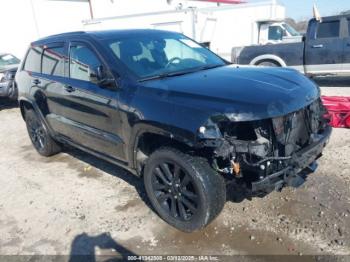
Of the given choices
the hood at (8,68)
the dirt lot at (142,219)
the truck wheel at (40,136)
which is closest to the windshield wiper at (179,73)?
the dirt lot at (142,219)

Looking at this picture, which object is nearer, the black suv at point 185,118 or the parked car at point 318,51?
the black suv at point 185,118

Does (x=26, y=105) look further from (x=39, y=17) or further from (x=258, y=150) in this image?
(x=39, y=17)

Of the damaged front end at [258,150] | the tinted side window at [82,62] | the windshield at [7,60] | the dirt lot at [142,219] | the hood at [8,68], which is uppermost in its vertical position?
the tinted side window at [82,62]

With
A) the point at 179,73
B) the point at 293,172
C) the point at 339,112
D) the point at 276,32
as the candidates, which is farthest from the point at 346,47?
the point at 293,172

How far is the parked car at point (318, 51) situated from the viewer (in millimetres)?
9461

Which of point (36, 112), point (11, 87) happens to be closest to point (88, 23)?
point (11, 87)

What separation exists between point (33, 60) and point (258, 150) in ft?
13.4

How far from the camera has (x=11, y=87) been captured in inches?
409

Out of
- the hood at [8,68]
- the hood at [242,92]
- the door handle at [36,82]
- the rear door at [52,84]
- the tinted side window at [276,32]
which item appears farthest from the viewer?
the tinted side window at [276,32]

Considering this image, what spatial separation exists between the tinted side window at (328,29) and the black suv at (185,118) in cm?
637

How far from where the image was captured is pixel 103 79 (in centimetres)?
372

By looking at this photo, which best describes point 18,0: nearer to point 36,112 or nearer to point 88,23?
point 88,23

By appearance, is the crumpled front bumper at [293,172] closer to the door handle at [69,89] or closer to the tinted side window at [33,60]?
the door handle at [69,89]

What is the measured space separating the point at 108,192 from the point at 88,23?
14.9 metres
